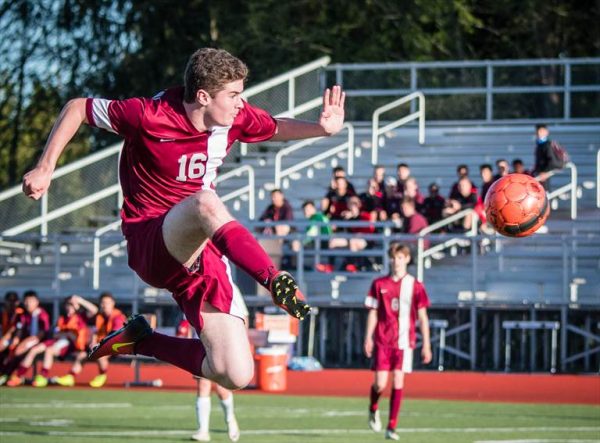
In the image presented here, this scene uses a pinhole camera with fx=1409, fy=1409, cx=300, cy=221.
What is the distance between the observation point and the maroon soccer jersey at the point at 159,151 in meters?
8.30

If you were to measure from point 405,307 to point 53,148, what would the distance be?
6.69 metres

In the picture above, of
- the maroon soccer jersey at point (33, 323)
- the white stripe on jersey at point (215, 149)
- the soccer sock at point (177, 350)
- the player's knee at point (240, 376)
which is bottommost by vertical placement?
the maroon soccer jersey at point (33, 323)

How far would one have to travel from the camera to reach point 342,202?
862 inches

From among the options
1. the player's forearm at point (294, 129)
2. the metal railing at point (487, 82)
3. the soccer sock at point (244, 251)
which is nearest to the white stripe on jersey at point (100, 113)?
the soccer sock at point (244, 251)

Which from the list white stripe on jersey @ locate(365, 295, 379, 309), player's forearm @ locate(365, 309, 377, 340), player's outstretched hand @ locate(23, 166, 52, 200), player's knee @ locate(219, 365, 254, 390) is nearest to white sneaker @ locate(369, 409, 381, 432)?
player's forearm @ locate(365, 309, 377, 340)

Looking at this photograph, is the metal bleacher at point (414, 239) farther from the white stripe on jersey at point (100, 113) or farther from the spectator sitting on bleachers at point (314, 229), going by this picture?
the white stripe on jersey at point (100, 113)

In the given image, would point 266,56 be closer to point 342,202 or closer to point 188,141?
point 342,202

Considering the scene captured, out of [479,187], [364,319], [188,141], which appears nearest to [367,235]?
[364,319]

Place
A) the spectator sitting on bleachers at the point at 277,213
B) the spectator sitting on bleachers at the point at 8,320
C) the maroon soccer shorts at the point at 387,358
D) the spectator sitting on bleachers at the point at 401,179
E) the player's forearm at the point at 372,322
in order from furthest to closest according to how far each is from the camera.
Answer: the spectator sitting on bleachers at the point at 401,179
the spectator sitting on bleachers at the point at 277,213
the spectator sitting on bleachers at the point at 8,320
the player's forearm at the point at 372,322
the maroon soccer shorts at the point at 387,358

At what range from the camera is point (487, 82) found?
83.7ft

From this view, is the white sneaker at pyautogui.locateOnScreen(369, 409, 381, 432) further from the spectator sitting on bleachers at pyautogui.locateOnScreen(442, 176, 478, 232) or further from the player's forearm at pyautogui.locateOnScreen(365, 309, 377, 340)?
the spectator sitting on bleachers at pyautogui.locateOnScreen(442, 176, 478, 232)

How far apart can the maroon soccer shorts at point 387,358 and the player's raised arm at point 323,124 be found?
4.92m

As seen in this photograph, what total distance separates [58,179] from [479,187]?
6969mm

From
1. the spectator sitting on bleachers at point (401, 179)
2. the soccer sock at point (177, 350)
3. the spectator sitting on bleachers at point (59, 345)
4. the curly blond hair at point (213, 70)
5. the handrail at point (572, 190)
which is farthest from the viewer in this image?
the spectator sitting on bleachers at point (401, 179)
